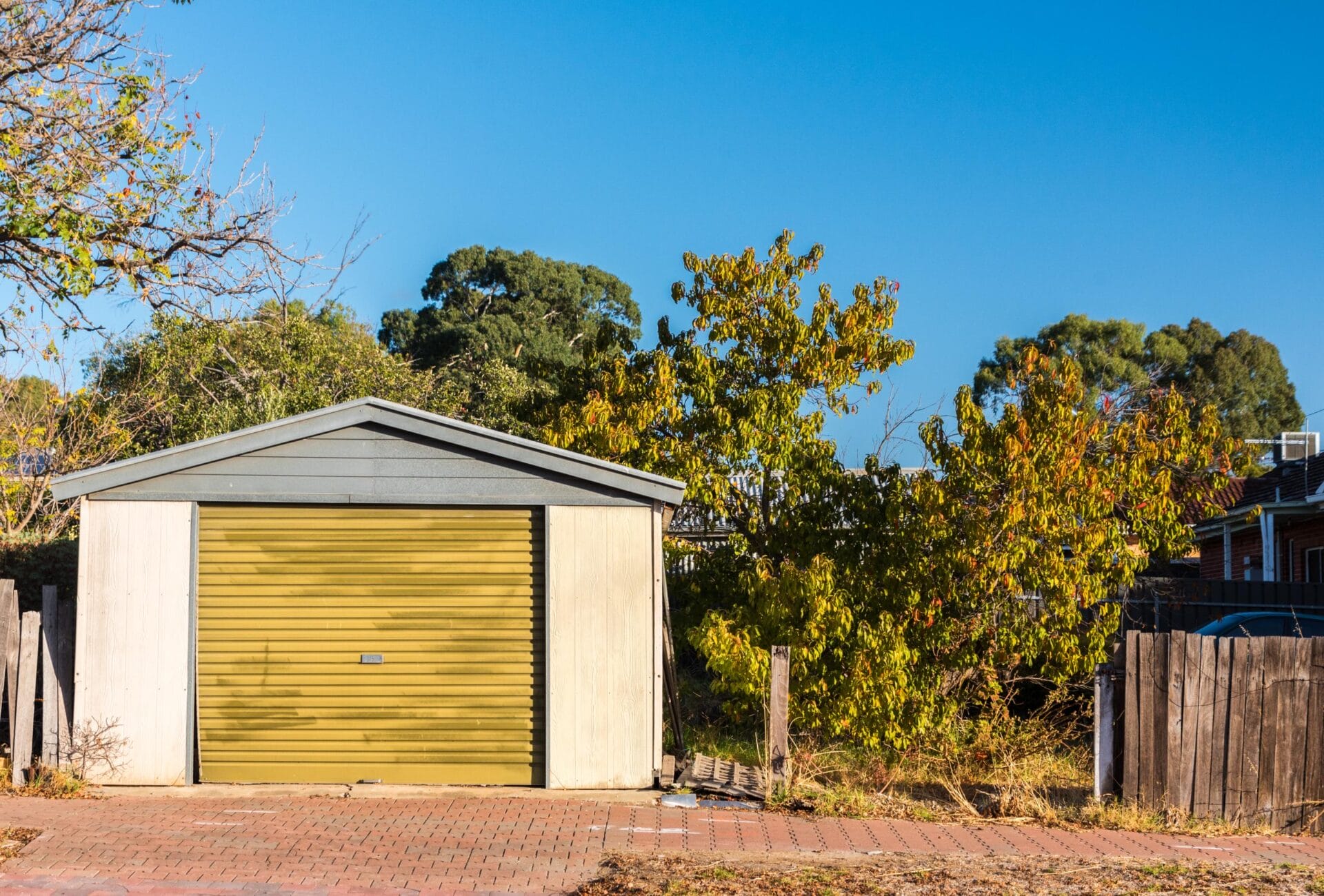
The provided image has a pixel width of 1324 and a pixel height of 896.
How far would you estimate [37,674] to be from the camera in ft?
34.0

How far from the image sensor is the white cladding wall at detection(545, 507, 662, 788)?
10297mm

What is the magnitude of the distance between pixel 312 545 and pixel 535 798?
291cm

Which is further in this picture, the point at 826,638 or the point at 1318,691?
the point at 826,638

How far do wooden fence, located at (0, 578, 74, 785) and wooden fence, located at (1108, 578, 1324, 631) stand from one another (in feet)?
33.9

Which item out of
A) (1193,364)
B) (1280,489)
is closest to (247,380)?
(1280,489)

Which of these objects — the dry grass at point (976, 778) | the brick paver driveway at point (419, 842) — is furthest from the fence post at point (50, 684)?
the dry grass at point (976, 778)

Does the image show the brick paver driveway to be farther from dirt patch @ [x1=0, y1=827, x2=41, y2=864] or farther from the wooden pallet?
the wooden pallet

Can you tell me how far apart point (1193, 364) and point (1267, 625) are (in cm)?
3576

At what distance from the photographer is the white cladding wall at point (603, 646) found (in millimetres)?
10297

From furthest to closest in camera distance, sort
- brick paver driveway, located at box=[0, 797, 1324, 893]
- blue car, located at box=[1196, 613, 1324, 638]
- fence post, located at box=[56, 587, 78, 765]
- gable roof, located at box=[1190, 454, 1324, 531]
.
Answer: gable roof, located at box=[1190, 454, 1324, 531] → blue car, located at box=[1196, 613, 1324, 638] → fence post, located at box=[56, 587, 78, 765] → brick paver driveway, located at box=[0, 797, 1324, 893]

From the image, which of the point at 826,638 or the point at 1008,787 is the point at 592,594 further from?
the point at 1008,787

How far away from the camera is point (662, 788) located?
33.9ft

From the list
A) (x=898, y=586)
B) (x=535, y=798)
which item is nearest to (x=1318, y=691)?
(x=898, y=586)

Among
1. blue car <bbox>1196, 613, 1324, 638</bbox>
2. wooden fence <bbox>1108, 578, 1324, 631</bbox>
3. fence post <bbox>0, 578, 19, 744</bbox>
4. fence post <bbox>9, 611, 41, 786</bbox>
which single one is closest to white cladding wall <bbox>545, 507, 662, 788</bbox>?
fence post <bbox>9, 611, 41, 786</bbox>
